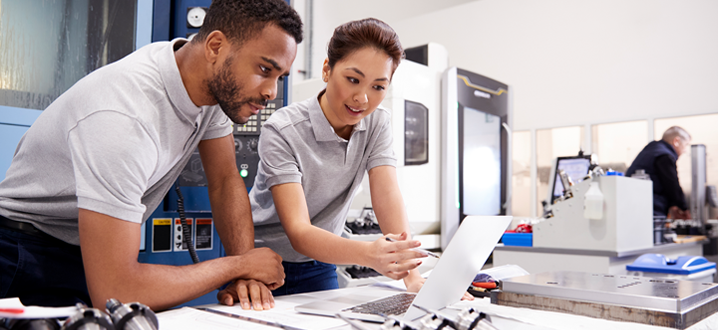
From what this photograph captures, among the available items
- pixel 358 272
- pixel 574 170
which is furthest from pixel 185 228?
pixel 574 170

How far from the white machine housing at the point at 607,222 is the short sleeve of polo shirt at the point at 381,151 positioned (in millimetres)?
1412

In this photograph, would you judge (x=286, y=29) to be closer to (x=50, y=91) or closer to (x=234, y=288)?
(x=234, y=288)

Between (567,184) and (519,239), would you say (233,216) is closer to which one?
(519,239)

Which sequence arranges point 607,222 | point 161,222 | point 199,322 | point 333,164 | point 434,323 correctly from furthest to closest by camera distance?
point 607,222 < point 161,222 < point 333,164 < point 199,322 < point 434,323

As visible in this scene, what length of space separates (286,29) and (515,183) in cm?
488

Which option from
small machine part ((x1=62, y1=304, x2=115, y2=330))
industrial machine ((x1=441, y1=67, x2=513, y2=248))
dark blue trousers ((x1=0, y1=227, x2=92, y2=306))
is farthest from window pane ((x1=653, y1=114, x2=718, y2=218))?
small machine part ((x1=62, y1=304, x2=115, y2=330))

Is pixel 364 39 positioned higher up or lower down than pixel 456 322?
higher up

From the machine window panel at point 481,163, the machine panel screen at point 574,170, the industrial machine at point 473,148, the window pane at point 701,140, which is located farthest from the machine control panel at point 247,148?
the window pane at point 701,140

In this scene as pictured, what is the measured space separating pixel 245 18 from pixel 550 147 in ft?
15.9

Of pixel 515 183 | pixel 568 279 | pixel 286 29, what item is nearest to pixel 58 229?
pixel 286 29

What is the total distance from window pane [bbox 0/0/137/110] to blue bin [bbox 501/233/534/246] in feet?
6.87

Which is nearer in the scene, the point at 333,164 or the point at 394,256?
the point at 394,256

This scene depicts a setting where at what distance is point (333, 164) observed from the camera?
4.44 feet

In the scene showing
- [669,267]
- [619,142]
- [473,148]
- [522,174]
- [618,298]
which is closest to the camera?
[618,298]
